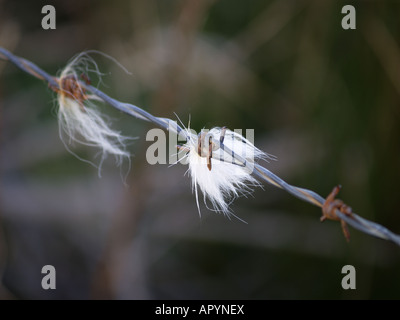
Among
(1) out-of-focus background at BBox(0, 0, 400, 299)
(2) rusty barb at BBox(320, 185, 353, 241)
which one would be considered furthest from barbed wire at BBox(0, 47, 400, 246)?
(1) out-of-focus background at BBox(0, 0, 400, 299)

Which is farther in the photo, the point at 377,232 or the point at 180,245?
the point at 180,245

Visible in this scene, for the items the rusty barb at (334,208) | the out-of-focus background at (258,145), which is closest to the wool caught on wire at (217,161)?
the rusty barb at (334,208)

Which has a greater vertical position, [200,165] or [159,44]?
[159,44]

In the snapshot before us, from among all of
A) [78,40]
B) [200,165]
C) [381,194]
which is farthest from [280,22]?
[200,165]

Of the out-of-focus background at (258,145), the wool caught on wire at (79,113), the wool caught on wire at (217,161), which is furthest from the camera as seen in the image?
the out-of-focus background at (258,145)

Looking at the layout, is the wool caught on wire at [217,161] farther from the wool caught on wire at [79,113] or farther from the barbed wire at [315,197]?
the wool caught on wire at [79,113]

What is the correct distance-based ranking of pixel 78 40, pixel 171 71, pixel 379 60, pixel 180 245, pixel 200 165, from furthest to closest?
1. pixel 78 40
2. pixel 180 245
3. pixel 379 60
4. pixel 171 71
5. pixel 200 165

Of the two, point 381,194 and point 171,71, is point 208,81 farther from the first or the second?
point 381,194

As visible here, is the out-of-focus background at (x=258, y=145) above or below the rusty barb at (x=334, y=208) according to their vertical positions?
above
